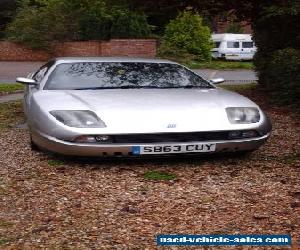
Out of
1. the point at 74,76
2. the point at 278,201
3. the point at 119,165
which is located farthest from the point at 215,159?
the point at 74,76

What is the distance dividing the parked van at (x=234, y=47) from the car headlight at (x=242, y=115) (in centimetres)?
2800

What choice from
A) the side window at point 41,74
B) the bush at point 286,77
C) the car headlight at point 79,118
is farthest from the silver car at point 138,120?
the bush at point 286,77

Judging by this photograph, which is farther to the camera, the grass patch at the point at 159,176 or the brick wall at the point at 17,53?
the brick wall at the point at 17,53

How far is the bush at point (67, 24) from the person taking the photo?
88.8 feet

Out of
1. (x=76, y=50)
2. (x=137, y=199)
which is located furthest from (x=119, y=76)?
(x=76, y=50)

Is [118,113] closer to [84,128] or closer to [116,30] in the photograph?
[84,128]

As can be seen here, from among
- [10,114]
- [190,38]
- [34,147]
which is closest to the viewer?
[34,147]

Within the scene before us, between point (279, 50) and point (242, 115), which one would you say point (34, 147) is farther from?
point (279, 50)

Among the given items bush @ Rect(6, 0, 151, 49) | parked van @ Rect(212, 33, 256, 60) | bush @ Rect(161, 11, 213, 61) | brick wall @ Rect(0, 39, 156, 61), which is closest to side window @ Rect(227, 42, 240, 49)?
parked van @ Rect(212, 33, 256, 60)

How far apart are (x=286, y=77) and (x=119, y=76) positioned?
3.84m

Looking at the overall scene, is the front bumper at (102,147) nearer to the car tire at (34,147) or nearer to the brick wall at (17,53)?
the car tire at (34,147)

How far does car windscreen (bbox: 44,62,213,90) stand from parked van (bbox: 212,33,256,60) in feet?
88.1

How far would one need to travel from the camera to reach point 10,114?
9289mm

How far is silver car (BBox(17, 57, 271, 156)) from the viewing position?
4941 mm
